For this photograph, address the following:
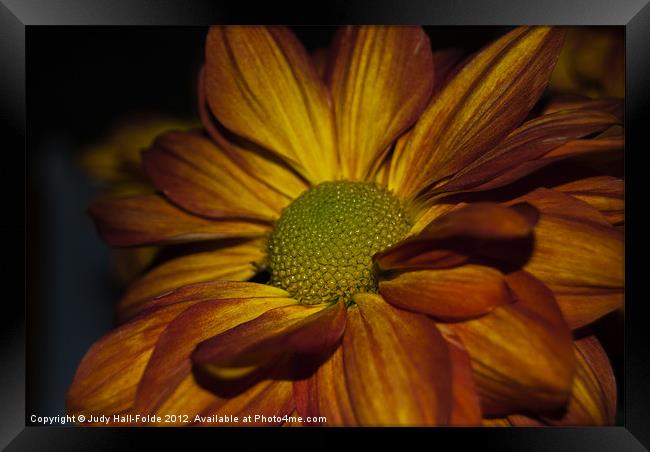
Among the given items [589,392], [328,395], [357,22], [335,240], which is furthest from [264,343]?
[357,22]

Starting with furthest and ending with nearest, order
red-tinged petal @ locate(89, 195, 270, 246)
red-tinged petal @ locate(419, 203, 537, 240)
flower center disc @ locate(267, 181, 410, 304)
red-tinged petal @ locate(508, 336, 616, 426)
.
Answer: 1. red-tinged petal @ locate(89, 195, 270, 246)
2. flower center disc @ locate(267, 181, 410, 304)
3. red-tinged petal @ locate(508, 336, 616, 426)
4. red-tinged petal @ locate(419, 203, 537, 240)

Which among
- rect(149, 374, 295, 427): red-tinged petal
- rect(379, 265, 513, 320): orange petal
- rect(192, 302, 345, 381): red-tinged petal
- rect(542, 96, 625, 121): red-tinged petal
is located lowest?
rect(149, 374, 295, 427): red-tinged petal

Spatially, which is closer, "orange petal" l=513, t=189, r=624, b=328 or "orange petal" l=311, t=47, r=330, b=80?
"orange petal" l=513, t=189, r=624, b=328

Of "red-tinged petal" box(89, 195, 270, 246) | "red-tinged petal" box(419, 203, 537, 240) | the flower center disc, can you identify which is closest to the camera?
"red-tinged petal" box(419, 203, 537, 240)

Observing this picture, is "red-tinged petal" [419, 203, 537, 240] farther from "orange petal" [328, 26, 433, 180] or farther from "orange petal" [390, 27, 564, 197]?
"orange petal" [328, 26, 433, 180]

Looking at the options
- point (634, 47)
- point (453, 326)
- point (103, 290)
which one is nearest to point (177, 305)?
point (453, 326)

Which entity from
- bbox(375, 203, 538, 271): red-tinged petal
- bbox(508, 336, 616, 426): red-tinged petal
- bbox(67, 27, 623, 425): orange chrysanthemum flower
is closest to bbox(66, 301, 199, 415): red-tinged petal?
bbox(67, 27, 623, 425): orange chrysanthemum flower

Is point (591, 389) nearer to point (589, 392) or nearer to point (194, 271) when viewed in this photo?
point (589, 392)

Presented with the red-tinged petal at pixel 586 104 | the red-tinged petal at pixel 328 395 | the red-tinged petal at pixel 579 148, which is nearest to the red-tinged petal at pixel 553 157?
the red-tinged petal at pixel 579 148
